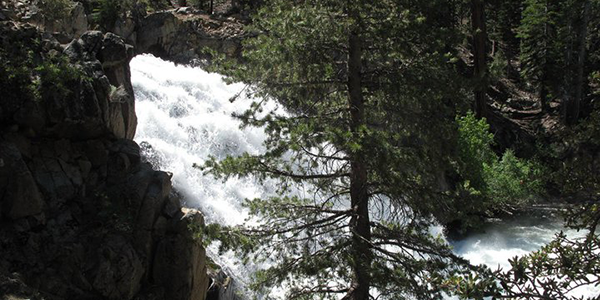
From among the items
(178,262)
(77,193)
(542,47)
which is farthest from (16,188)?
(542,47)

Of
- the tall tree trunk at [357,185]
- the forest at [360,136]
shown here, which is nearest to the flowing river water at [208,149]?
the forest at [360,136]

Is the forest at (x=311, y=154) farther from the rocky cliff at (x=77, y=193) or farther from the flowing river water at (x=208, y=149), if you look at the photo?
the flowing river water at (x=208, y=149)

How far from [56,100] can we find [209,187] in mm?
4766

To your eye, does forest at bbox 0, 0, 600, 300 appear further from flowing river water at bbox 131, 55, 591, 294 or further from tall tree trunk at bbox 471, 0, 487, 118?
tall tree trunk at bbox 471, 0, 487, 118

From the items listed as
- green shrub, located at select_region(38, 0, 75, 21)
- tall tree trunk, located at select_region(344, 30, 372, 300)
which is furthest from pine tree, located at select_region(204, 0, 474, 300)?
green shrub, located at select_region(38, 0, 75, 21)

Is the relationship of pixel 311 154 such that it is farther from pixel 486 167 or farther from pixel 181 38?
pixel 181 38

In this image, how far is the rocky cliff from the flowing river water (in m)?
1.91

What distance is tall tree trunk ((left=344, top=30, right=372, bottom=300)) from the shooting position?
306 inches

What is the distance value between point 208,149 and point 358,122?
8274 millimetres

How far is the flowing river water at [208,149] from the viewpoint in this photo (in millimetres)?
13094

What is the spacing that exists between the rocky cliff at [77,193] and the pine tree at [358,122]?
7.42 ft

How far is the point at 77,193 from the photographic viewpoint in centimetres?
945

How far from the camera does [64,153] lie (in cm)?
955

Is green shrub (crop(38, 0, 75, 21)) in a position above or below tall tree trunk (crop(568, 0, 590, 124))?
below
